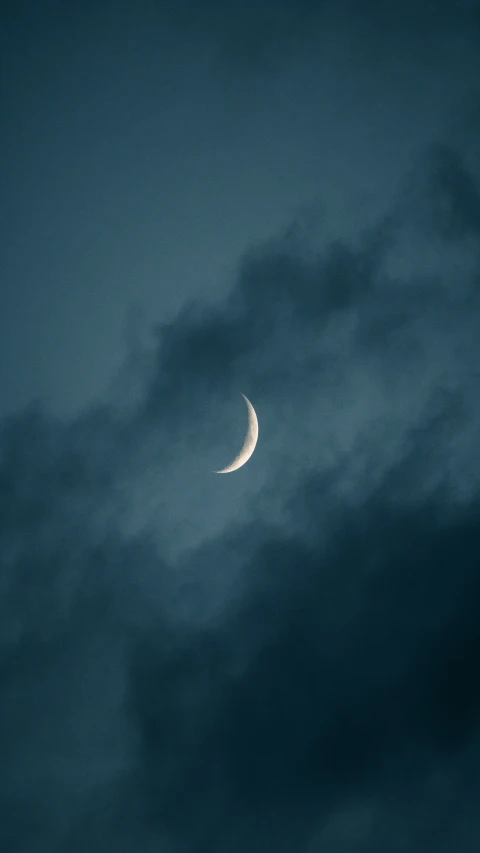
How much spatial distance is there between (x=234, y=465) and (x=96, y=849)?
8677 centimetres

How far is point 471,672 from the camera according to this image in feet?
490

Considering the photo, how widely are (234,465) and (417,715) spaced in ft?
234

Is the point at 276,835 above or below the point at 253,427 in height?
below

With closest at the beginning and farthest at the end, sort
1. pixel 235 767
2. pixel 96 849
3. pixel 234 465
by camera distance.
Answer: pixel 234 465 → pixel 96 849 → pixel 235 767

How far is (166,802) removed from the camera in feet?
488

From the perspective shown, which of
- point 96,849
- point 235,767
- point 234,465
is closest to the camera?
point 234,465

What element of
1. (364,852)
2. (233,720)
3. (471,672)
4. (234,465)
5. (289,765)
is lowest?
(364,852)

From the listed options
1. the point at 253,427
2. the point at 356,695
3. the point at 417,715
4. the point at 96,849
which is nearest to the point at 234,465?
the point at 253,427

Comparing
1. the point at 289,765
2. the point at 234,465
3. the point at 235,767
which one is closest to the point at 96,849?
the point at 235,767

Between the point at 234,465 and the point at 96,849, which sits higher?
the point at 234,465

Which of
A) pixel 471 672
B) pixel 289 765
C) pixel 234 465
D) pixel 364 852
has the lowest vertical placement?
pixel 364 852

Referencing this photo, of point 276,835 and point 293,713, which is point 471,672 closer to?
point 293,713

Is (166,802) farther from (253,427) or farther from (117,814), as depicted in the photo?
(253,427)

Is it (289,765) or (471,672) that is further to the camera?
(289,765)
